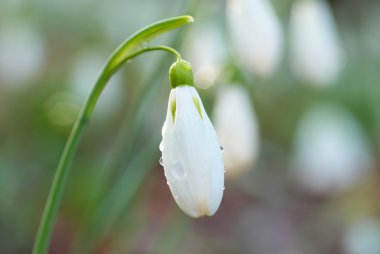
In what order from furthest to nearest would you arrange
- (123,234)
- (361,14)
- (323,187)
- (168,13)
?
(361,14), (168,13), (323,187), (123,234)

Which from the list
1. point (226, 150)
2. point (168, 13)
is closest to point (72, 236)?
point (226, 150)

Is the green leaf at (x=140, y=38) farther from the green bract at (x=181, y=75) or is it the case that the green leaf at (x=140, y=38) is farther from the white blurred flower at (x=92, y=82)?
the white blurred flower at (x=92, y=82)

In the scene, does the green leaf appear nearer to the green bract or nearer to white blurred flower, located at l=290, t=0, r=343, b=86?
the green bract

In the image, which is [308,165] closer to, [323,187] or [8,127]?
[323,187]

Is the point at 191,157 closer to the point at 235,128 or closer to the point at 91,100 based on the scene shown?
the point at 91,100

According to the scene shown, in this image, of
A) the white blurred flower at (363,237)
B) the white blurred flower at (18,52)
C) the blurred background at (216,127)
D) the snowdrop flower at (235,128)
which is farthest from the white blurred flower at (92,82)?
the snowdrop flower at (235,128)

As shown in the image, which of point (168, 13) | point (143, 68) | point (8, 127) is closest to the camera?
point (8, 127)
